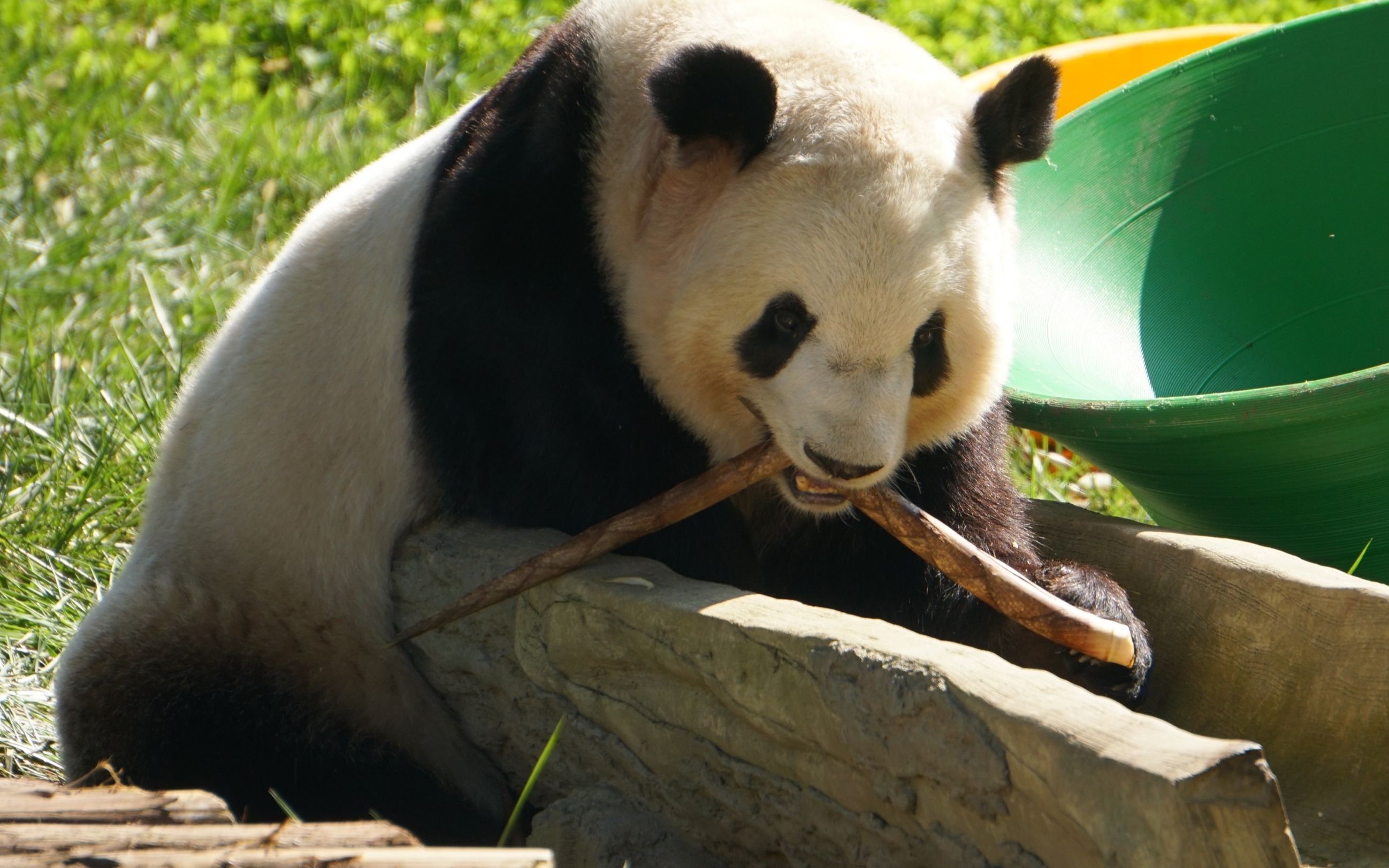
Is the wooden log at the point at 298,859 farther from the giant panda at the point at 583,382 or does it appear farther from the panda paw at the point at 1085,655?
the panda paw at the point at 1085,655

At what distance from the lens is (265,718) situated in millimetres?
3078

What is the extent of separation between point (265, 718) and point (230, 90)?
4803 millimetres

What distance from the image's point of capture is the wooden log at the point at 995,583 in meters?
2.58

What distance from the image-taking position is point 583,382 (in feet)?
9.37

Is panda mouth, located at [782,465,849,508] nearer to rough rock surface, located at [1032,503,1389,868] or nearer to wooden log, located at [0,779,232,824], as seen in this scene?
rough rock surface, located at [1032,503,1389,868]

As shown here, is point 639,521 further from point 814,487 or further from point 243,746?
point 243,746

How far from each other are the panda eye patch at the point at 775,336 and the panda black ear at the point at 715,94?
1.03 feet

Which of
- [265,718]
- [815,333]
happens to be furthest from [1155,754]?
[265,718]

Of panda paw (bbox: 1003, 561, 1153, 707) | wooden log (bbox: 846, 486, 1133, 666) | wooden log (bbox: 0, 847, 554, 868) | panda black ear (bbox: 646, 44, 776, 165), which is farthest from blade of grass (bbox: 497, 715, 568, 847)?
panda black ear (bbox: 646, 44, 776, 165)

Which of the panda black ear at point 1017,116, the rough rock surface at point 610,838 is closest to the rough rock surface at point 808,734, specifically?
the rough rock surface at point 610,838

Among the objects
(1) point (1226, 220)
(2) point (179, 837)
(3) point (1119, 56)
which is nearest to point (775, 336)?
(2) point (179, 837)

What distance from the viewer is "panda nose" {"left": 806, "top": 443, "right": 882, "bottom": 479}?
8.02ft

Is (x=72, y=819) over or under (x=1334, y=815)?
over

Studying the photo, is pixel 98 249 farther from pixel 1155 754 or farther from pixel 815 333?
pixel 1155 754
